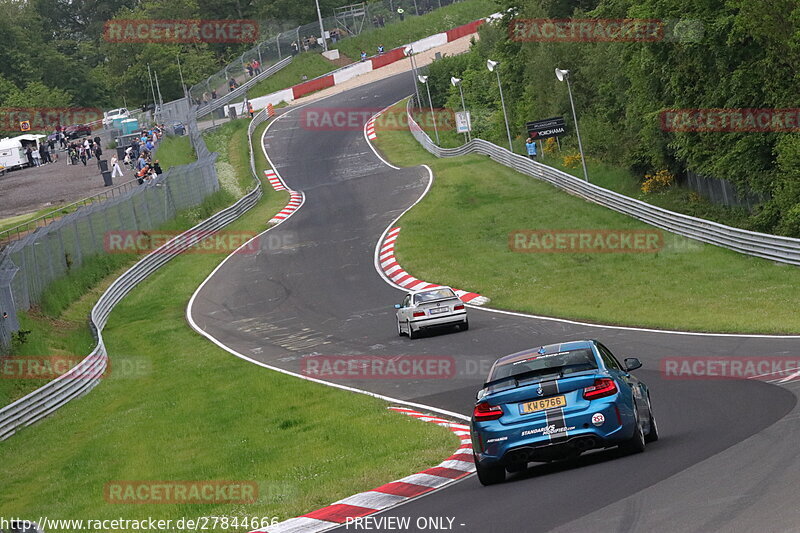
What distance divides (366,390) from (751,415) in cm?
1117

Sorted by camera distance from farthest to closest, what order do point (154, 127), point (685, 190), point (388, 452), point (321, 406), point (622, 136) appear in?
point (154, 127) < point (622, 136) < point (685, 190) < point (321, 406) < point (388, 452)

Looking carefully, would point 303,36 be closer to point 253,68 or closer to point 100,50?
point 253,68

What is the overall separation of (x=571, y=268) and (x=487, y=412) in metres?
27.8

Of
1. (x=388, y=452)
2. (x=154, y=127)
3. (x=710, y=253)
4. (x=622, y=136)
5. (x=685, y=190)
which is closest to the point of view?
(x=388, y=452)

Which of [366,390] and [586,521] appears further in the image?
[366,390]

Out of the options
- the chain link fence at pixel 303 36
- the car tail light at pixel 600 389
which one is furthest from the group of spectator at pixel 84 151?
→ the car tail light at pixel 600 389

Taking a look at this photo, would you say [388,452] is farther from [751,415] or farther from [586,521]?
[586,521]

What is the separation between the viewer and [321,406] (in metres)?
22.6

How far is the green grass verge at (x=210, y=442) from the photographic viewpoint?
15.3 metres

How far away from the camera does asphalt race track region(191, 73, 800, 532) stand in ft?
32.8

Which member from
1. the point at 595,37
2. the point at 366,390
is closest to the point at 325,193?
the point at 595,37

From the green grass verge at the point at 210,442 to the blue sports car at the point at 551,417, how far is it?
2.12m

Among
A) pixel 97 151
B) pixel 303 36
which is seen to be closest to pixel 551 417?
pixel 97 151

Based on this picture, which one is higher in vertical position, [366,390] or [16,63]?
[16,63]
